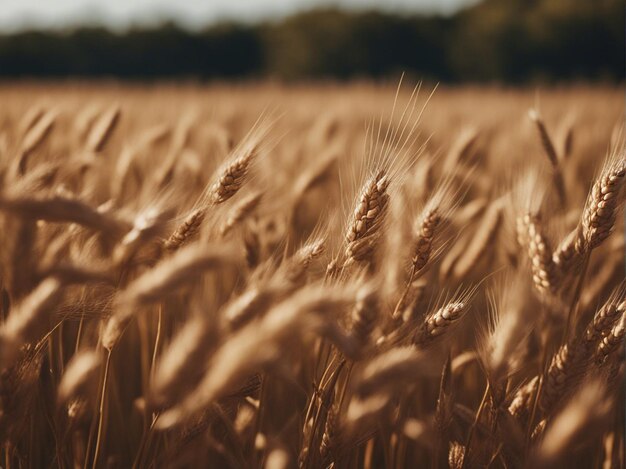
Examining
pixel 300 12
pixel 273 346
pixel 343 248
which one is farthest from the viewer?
pixel 300 12

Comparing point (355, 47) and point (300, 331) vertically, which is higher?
point (300, 331)

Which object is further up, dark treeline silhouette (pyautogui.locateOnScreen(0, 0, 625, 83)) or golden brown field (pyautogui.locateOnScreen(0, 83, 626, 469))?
golden brown field (pyautogui.locateOnScreen(0, 83, 626, 469))

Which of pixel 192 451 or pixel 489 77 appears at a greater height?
pixel 192 451

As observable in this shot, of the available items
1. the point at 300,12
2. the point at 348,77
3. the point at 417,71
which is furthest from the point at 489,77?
the point at 300,12

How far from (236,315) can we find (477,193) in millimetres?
2554

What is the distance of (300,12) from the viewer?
116 feet

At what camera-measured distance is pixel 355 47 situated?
30.5 metres

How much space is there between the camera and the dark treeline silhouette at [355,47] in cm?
2508

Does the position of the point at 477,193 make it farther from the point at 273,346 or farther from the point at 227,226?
the point at 273,346

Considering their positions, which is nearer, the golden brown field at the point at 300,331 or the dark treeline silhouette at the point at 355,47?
the golden brown field at the point at 300,331

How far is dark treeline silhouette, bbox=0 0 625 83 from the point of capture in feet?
82.3

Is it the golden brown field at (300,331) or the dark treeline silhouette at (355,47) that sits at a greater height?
the golden brown field at (300,331)

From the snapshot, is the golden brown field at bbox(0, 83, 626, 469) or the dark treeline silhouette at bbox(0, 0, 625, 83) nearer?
the golden brown field at bbox(0, 83, 626, 469)

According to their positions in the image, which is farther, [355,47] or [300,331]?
[355,47]
